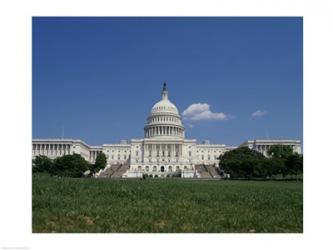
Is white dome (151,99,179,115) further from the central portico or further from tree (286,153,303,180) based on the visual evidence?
tree (286,153,303,180)

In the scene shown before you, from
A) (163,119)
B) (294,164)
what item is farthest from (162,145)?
(294,164)

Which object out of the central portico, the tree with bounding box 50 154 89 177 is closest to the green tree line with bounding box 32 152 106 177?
the tree with bounding box 50 154 89 177

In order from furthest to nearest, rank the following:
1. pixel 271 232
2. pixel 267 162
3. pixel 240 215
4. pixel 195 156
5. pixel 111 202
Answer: pixel 195 156 < pixel 267 162 < pixel 111 202 < pixel 240 215 < pixel 271 232

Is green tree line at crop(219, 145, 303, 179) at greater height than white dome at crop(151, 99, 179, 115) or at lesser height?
lesser

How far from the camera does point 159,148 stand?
9956cm

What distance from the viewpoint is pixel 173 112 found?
4304 inches

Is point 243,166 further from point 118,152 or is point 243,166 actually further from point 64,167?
point 118,152

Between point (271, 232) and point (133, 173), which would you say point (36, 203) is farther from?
point (133, 173)

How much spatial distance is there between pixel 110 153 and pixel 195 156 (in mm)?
24134

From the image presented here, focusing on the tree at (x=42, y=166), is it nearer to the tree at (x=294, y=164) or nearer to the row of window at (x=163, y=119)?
the tree at (x=294, y=164)

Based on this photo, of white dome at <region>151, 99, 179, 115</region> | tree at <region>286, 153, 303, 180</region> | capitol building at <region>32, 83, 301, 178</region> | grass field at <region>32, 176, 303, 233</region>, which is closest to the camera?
grass field at <region>32, 176, 303, 233</region>

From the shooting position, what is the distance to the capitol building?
92.7m

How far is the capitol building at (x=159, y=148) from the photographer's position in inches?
3649

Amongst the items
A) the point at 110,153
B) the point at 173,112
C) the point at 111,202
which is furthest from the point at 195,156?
the point at 111,202
